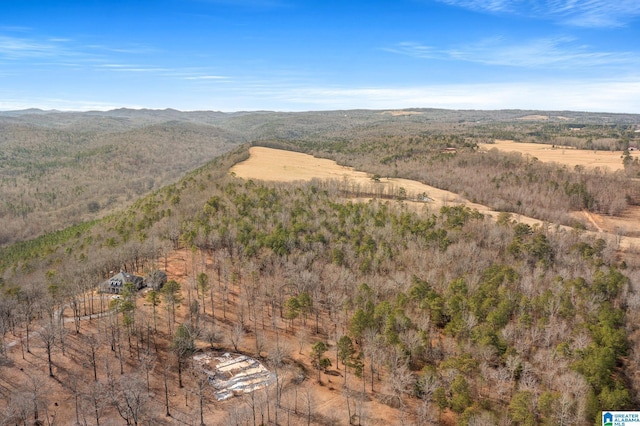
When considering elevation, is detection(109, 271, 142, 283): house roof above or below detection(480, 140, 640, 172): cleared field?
below

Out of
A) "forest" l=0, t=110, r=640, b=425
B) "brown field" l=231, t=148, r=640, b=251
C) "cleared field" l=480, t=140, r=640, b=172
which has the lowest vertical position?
"forest" l=0, t=110, r=640, b=425

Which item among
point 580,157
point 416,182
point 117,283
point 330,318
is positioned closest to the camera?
point 330,318

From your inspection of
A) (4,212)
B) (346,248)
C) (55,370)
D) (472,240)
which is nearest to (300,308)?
(346,248)

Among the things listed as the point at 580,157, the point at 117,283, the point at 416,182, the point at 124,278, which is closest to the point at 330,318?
the point at 124,278

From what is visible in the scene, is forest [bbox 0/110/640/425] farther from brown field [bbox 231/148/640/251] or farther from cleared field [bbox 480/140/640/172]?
cleared field [bbox 480/140/640/172]

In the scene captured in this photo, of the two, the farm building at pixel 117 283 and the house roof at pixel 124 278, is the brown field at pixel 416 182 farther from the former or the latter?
the farm building at pixel 117 283

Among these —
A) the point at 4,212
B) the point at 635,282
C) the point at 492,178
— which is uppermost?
the point at 492,178

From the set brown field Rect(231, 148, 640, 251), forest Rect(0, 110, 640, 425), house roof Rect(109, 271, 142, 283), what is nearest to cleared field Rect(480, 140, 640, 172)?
brown field Rect(231, 148, 640, 251)

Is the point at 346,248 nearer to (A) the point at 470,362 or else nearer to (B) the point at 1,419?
(A) the point at 470,362

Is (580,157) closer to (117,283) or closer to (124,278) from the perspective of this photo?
(124,278)

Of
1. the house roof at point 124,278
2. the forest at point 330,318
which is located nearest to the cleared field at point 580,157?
the forest at point 330,318

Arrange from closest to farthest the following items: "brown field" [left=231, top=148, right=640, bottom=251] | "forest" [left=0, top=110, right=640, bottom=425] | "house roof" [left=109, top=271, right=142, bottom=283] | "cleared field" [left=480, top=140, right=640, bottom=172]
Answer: "forest" [left=0, top=110, right=640, bottom=425]
"house roof" [left=109, top=271, right=142, bottom=283]
"brown field" [left=231, top=148, right=640, bottom=251]
"cleared field" [left=480, top=140, right=640, bottom=172]
